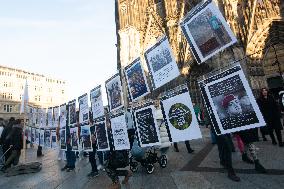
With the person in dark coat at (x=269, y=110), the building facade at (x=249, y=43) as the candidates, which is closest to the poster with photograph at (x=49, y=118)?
the building facade at (x=249, y=43)

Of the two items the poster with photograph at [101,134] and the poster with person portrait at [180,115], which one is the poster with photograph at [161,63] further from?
the poster with photograph at [101,134]

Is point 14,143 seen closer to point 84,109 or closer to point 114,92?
point 84,109

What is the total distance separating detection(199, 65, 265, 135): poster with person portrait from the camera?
13.5 ft

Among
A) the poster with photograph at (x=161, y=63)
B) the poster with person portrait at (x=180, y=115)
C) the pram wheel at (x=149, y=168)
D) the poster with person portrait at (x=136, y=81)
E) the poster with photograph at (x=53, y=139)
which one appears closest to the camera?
the poster with person portrait at (x=180, y=115)

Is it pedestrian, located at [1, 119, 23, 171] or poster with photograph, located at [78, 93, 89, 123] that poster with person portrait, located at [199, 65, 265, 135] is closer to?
poster with photograph, located at [78, 93, 89, 123]

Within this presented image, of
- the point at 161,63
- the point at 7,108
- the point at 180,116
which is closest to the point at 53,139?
the point at 161,63

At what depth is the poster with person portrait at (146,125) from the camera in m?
5.19

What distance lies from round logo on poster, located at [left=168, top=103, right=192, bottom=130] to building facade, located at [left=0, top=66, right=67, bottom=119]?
195 feet

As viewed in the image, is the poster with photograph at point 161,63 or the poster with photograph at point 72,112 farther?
the poster with photograph at point 72,112

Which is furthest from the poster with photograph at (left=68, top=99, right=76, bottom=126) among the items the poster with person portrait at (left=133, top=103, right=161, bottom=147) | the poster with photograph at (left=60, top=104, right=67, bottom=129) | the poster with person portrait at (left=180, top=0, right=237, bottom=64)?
the poster with person portrait at (left=180, top=0, right=237, bottom=64)

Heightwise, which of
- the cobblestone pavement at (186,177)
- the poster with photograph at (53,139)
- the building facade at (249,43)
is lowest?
the cobblestone pavement at (186,177)

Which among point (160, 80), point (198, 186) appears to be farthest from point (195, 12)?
point (198, 186)

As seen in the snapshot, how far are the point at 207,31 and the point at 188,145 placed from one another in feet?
16.7

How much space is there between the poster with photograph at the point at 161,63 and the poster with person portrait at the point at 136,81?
0.30 m
